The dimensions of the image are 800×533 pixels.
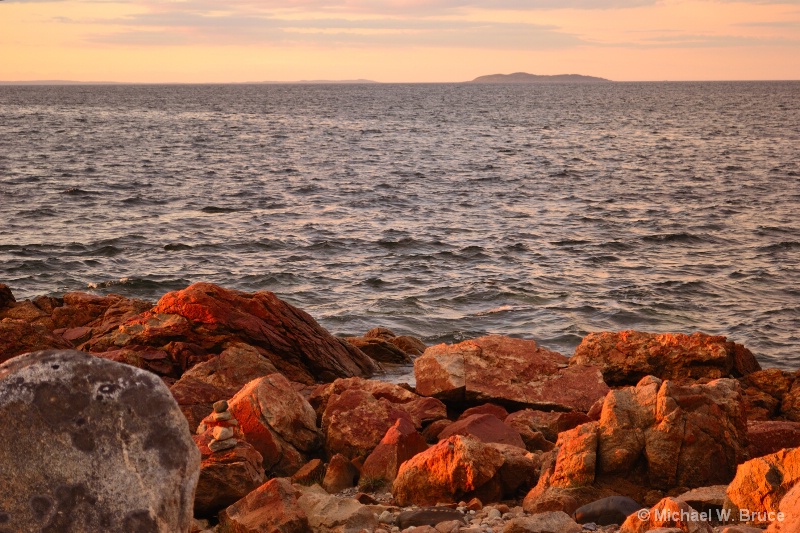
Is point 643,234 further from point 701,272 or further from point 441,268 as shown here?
point 441,268

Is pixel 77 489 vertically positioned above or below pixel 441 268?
above

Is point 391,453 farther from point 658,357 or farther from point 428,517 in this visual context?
point 658,357

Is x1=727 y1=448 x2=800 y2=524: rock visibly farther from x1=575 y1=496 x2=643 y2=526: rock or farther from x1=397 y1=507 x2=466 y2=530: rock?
x1=397 y1=507 x2=466 y2=530: rock

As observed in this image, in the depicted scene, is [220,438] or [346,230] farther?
[346,230]

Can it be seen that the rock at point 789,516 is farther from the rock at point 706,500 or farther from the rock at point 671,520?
the rock at point 706,500

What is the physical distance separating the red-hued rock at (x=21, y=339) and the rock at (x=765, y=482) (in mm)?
9577

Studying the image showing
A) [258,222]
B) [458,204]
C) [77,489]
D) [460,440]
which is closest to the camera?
[77,489]

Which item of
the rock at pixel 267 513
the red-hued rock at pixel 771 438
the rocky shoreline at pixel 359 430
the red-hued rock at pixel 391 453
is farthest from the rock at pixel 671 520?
the red-hued rock at pixel 771 438

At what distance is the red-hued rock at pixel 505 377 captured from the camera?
39.1ft

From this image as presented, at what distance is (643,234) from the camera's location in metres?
31.3

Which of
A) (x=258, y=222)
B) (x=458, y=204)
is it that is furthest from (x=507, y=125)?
(x=258, y=222)

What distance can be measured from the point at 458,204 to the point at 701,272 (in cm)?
1642

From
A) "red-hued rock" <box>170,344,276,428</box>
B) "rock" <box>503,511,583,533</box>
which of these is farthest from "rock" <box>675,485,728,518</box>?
"red-hued rock" <box>170,344,276,428</box>

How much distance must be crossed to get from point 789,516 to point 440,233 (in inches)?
1062
